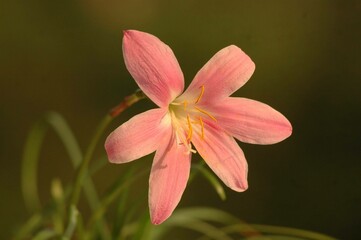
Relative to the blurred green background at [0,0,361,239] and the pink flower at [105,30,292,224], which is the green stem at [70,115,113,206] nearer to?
the pink flower at [105,30,292,224]

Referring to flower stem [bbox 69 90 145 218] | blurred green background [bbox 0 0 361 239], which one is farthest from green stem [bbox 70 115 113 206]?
blurred green background [bbox 0 0 361 239]

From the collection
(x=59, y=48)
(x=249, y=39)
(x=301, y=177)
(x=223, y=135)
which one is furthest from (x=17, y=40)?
(x=223, y=135)

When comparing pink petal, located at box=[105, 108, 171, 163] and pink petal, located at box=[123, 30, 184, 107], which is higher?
pink petal, located at box=[123, 30, 184, 107]

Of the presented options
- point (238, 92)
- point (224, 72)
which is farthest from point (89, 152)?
point (238, 92)

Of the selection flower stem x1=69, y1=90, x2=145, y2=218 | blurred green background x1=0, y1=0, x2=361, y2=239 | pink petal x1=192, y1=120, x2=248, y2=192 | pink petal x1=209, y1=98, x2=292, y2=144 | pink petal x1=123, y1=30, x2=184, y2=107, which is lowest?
blurred green background x1=0, y1=0, x2=361, y2=239

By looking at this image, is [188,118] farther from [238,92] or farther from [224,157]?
[238,92]

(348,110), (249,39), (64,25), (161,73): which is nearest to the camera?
(161,73)

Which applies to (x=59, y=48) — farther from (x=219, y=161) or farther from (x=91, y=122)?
(x=219, y=161)
